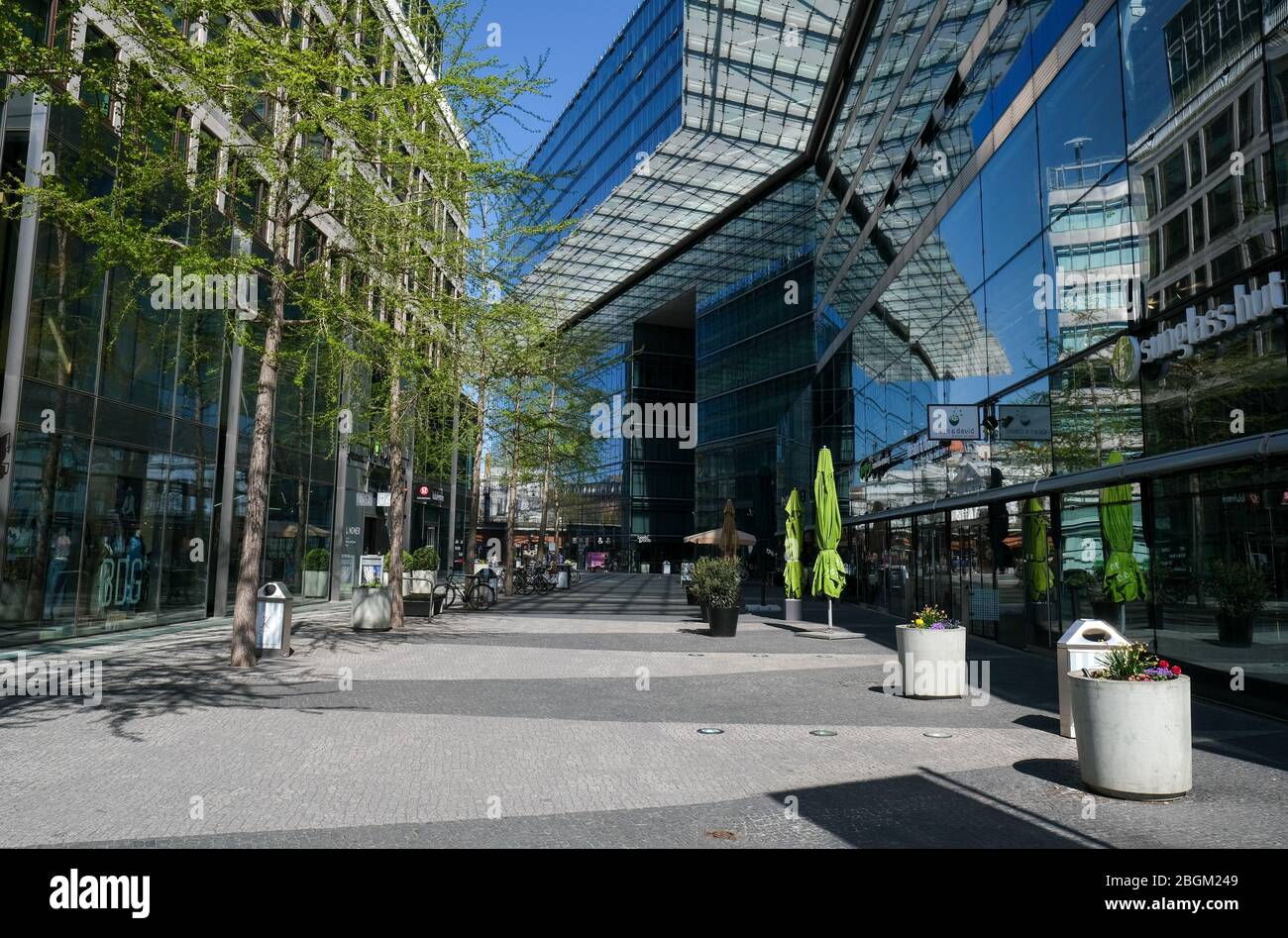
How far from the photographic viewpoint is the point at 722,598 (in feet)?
63.7

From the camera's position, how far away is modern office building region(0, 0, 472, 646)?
14.6 m

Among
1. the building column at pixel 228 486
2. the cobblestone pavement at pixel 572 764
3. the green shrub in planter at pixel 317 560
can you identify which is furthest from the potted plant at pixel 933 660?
the green shrub in planter at pixel 317 560

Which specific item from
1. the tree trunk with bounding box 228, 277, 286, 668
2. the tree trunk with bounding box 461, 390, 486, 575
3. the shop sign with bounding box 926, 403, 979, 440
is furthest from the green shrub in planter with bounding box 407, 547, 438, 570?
the shop sign with bounding box 926, 403, 979, 440

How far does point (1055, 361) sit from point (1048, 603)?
465 centimetres

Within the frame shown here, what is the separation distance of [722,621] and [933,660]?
28.2 feet

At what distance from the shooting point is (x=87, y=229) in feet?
39.1

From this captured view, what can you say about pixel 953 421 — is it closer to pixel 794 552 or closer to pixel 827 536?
pixel 827 536

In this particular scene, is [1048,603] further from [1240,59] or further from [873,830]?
[873,830]

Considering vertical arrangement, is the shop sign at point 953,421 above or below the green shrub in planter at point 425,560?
above

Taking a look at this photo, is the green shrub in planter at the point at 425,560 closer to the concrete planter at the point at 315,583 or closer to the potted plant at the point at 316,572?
the potted plant at the point at 316,572

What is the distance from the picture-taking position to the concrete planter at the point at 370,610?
19.1 metres

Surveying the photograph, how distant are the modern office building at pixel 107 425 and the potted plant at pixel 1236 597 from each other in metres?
12.9

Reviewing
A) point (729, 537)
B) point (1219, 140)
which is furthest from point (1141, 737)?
point (729, 537)
